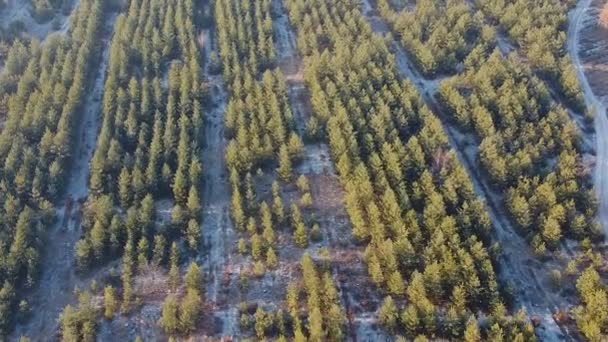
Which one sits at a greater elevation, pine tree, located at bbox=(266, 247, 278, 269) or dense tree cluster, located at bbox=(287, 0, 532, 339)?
dense tree cluster, located at bbox=(287, 0, 532, 339)

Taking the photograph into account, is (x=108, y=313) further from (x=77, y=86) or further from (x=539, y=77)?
(x=539, y=77)

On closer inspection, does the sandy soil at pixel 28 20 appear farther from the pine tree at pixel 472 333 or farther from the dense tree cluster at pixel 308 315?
the pine tree at pixel 472 333

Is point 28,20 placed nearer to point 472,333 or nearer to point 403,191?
point 403,191

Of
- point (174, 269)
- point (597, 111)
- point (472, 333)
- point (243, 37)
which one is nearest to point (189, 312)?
point (174, 269)

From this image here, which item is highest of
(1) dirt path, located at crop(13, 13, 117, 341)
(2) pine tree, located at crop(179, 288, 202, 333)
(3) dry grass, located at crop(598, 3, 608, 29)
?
(3) dry grass, located at crop(598, 3, 608, 29)

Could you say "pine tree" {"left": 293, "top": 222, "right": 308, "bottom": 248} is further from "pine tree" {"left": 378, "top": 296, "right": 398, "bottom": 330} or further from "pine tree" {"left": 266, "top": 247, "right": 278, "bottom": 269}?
"pine tree" {"left": 378, "top": 296, "right": 398, "bottom": 330}

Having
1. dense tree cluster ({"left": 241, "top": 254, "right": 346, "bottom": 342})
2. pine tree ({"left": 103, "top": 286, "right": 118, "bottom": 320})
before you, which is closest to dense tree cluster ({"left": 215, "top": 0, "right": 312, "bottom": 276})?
dense tree cluster ({"left": 241, "top": 254, "right": 346, "bottom": 342})

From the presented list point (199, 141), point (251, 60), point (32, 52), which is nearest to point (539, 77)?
point (251, 60)
